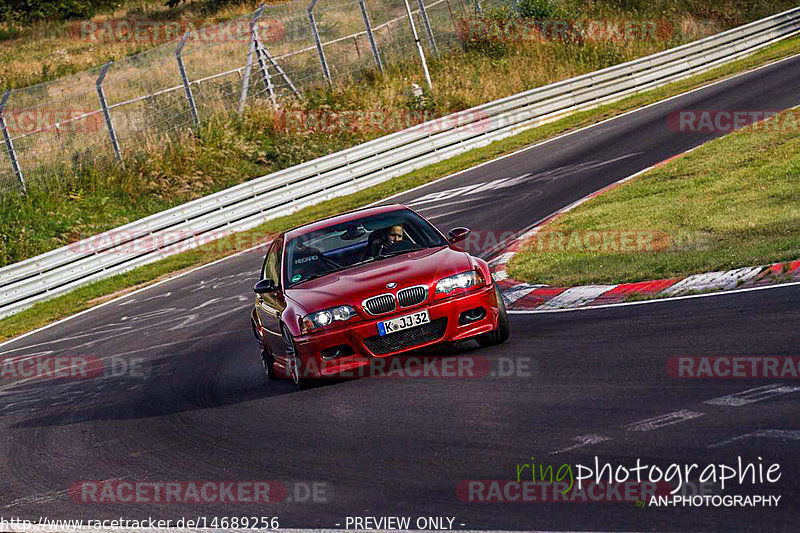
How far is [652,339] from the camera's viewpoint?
8.18 metres

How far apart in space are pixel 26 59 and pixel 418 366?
41.1m

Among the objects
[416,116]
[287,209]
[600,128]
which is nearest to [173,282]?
[287,209]

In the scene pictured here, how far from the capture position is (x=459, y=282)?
8867mm

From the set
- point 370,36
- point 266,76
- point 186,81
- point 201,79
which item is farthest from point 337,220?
point 370,36

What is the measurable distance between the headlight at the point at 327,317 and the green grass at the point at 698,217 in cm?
379

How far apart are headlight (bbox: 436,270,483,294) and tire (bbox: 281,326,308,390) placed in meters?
1.36

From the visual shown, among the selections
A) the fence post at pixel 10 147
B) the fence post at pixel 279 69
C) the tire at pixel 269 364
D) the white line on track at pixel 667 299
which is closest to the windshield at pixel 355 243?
the tire at pixel 269 364

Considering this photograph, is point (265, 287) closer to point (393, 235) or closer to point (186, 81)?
point (393, 235)

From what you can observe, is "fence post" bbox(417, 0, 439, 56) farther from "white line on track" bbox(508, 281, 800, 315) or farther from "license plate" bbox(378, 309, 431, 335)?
"license plate" bbox(378, 309, 431, 335)

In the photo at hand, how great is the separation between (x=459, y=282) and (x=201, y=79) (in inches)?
933

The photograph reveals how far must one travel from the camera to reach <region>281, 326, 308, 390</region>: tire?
891 cm

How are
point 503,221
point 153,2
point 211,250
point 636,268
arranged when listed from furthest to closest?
point 153,2 < point 211,250 < point 503,221 < point 636,268

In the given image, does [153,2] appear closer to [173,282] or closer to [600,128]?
[600,128]
